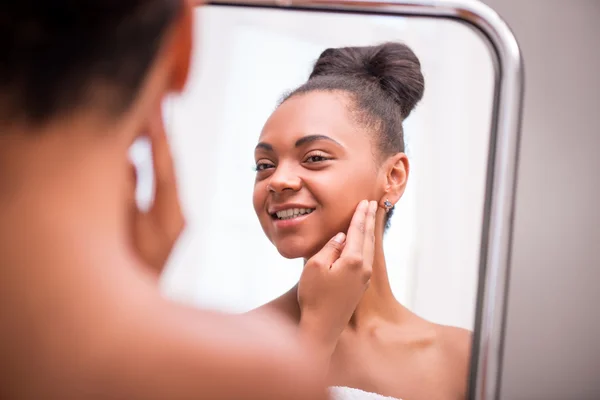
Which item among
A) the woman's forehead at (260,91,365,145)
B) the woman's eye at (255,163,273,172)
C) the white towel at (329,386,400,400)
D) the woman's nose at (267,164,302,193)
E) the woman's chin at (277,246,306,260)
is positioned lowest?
the white towel at (329,386,400,400)

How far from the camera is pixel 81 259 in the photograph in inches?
10.6

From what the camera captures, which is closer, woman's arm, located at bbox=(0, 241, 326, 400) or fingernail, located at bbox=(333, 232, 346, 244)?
woman's arm, located at bbox=(0, 241, 326, 400)

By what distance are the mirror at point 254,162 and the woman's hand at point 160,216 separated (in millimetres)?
196

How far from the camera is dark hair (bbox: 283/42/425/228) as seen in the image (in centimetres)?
75

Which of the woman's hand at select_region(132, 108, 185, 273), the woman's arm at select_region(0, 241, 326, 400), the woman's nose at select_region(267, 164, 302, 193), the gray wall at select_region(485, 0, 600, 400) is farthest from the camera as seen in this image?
the gray wall at select_region(485, 0, 600, 400)

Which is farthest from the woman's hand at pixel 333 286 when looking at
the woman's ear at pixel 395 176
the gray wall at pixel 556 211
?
the gray wall at pixel 556 211

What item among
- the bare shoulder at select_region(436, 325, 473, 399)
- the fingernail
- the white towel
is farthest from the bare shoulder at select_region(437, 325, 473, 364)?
the fingernail

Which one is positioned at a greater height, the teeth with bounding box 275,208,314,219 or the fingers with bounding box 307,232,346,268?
the teeth with bounding box 275,208,314,219

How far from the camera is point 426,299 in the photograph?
2.57 feet

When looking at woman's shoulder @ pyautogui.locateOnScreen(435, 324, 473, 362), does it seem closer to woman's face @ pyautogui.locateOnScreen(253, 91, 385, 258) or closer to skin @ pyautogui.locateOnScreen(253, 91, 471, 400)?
skin @ pyautogui.locateOnScreen(253, 91, 471, 400)

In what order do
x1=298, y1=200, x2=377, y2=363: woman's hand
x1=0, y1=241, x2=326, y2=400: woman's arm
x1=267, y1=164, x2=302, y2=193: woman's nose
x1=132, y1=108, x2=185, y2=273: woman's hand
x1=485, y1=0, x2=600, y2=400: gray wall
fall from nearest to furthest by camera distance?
1. x1=0, y1=241, x2=326, y2=400: woman's arm
2. x1=132, y1=108, x2=185, y2=273: woman's hand
3. x1=298, y1=200, x2=377, y2=363: woman's hand
4. x1=267, y1=164, x2=302, y2=193: woman's nose
5. x1=485, y1=0, x2=600, y2=400: gray wall

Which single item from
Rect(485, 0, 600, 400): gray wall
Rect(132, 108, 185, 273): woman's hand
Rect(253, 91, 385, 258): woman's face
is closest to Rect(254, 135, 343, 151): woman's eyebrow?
Rect(253, 91, 385, 258): woman's face

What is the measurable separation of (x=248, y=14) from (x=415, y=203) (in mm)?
339

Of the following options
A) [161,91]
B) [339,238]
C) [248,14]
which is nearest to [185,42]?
[161,91]
